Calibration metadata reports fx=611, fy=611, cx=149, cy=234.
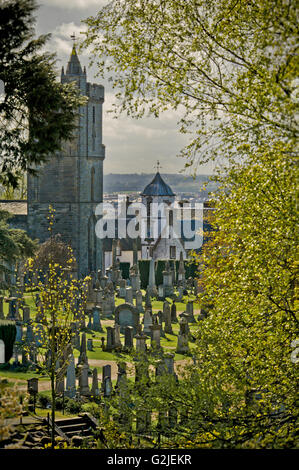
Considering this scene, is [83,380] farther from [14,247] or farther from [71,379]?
[14,247]

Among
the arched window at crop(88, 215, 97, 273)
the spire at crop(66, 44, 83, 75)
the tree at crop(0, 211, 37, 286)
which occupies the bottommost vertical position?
the arched window at crop(88, 215, 97, 273)

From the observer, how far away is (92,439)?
10781 millimetres

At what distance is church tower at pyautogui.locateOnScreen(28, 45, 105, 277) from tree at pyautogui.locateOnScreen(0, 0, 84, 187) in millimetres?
33007

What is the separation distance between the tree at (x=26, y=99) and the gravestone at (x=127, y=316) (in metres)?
14.4

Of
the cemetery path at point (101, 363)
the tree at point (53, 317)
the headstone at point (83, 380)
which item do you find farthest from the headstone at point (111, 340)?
the headstone at point (83, 380)

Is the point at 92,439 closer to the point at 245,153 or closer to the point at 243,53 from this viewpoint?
the point at 245,153

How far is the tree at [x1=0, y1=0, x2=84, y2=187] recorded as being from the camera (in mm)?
8039

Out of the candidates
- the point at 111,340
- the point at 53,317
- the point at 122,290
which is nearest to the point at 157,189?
the point at 122,290

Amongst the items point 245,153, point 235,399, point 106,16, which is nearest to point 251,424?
point 235,399

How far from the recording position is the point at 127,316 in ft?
74.5

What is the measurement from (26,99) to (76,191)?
34756mm

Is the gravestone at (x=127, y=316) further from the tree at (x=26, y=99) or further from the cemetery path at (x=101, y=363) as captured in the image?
the tree at (x=26, y=99)

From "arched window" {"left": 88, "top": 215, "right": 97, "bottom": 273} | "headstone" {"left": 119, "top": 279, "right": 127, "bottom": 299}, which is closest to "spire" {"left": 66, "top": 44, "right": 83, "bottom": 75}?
"arched window" {"left": 88, "top": 215, "right": 97, "bottom": 273}

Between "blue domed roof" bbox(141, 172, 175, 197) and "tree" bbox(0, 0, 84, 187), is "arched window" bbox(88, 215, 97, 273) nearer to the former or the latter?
"blue domed roof" bbox(141, 172, 175, 197)
